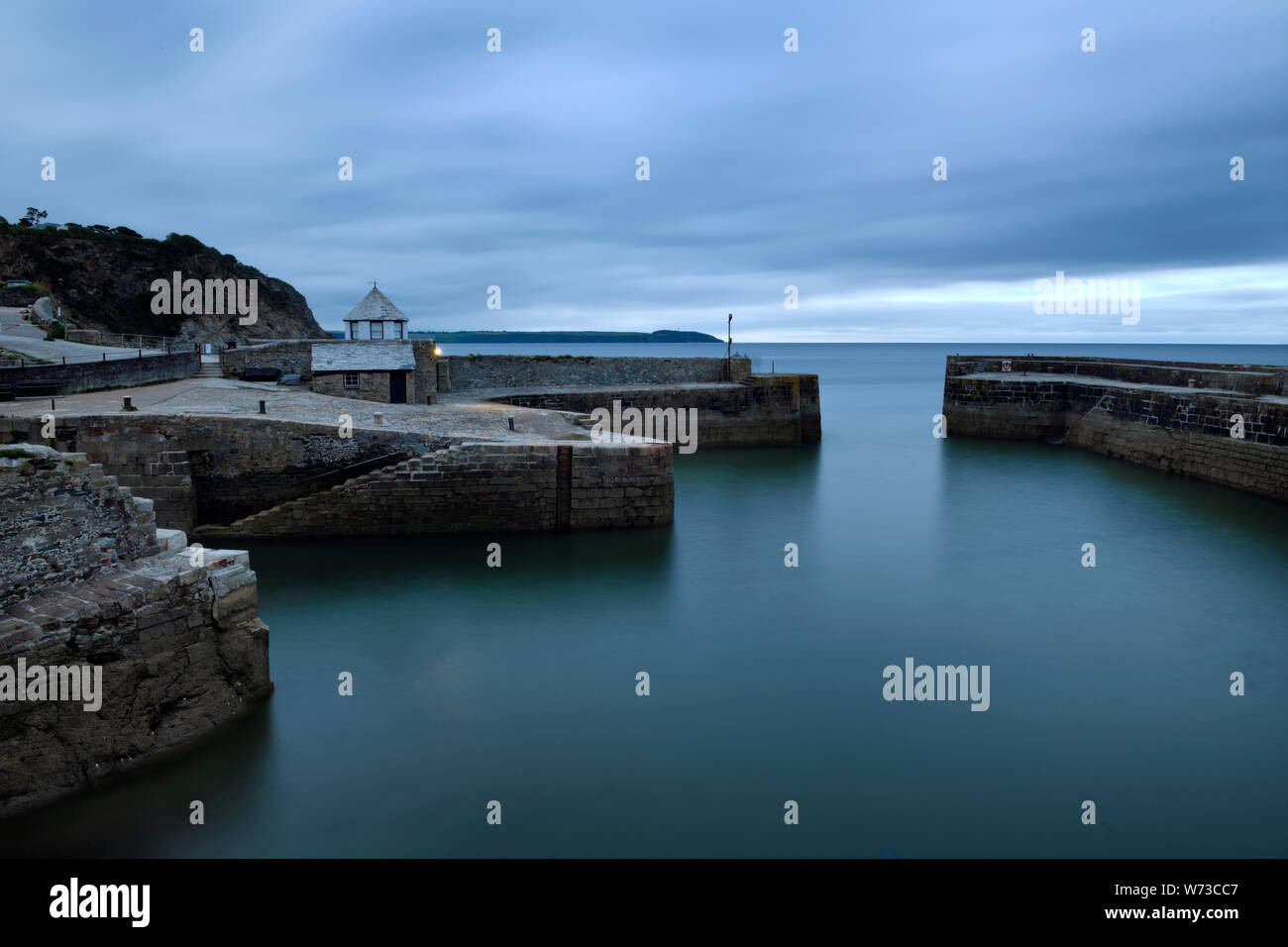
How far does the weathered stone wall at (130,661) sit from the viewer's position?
6.36 m

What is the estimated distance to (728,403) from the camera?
92.4 ft

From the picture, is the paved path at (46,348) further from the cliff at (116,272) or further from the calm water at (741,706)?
the calm water at (741,706)

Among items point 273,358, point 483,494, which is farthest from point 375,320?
point 483,494

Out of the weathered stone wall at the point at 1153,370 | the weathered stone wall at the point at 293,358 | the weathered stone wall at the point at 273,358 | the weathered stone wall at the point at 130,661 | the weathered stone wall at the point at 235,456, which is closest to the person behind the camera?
the weathered stone wall at the point at 130,661

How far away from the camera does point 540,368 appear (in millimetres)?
29656

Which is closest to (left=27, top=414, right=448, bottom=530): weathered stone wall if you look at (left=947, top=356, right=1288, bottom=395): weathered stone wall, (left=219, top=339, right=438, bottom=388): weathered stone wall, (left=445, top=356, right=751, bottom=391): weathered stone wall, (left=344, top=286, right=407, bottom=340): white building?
(left=219, top=339, right=438, bottom=388): weathered stone wall

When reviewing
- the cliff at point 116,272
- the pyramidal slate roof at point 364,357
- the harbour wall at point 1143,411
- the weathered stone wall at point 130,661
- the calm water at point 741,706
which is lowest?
the calm water at point 741,706

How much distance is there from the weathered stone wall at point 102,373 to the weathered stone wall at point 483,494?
6.06 metres

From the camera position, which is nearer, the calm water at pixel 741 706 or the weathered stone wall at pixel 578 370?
the calm water at pixel 741 706

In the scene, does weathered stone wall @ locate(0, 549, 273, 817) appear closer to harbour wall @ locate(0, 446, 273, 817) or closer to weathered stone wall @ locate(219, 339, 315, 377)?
harbour wall @ locate(0, 446, 273, 817)

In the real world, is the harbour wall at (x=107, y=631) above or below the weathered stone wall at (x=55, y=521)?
below

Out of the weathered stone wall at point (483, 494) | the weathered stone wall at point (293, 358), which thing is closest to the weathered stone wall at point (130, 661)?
the weathered stone wall at point (483, 494)

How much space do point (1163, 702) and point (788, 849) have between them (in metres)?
5.35
